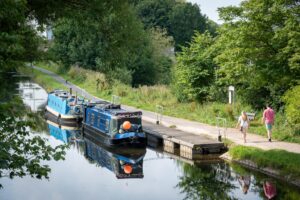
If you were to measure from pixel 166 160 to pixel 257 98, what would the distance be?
6.33 meters

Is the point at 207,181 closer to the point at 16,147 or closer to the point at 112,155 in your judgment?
the point at 112,155

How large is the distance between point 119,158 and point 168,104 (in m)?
9.59

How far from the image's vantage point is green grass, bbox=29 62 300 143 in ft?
72.7

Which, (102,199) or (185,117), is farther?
(185,117)

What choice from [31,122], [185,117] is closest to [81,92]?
[185,117]

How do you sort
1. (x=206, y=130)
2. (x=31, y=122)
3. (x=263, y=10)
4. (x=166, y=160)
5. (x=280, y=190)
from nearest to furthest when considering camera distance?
(x=31, y=122), (x=280, y=190), (x=263, y=10), (x=166, y=160), (x=206, y=130)

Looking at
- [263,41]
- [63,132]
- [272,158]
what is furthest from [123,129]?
[272,158]

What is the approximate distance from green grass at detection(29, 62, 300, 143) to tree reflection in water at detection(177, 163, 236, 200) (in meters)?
3.24

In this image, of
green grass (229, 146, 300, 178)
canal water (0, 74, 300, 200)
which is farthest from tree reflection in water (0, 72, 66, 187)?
green grass (229, 146, 300, 178)

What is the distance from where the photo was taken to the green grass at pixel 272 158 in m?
16.7

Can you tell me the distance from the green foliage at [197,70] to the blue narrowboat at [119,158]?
6990mm

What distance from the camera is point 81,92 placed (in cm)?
4219

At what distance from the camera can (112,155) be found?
2364 centimetres

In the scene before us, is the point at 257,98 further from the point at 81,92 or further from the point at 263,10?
the point at 81,92
